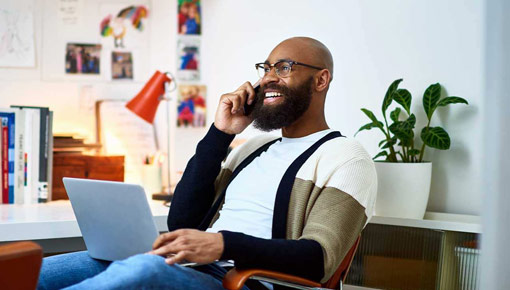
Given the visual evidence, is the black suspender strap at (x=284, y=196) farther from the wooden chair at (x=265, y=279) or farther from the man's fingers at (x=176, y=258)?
the man's fingers at (x=176, y=258)

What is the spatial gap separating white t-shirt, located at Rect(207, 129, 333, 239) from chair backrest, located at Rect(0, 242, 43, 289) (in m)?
0.80

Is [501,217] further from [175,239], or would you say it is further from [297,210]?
[175,239]

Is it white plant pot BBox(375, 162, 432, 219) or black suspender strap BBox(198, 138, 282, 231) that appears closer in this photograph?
black suspender strap BBox(198, 138, 282, 231)

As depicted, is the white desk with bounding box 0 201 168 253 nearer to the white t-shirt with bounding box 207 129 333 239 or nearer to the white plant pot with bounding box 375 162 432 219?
the white t-shirt with bounding box 207 129 333 239

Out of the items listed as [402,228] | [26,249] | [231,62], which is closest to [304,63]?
[402,228]

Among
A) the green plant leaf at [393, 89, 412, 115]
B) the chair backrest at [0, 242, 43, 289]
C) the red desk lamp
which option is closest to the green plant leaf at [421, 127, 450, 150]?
the green plant leaf at [393, 89, 412, 115]

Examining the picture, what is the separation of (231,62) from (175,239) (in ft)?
6.51

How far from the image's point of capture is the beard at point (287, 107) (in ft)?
6.93

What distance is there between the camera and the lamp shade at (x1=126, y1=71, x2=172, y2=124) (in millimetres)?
3068

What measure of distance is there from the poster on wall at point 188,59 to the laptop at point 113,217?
1.78 m

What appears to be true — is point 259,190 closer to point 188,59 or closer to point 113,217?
point 113,217

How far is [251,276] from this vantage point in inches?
62.1

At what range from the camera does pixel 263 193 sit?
2.03 meters

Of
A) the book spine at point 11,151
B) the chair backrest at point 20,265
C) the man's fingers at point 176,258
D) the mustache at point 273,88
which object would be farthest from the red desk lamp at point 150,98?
the chair backrest at point 20,265
